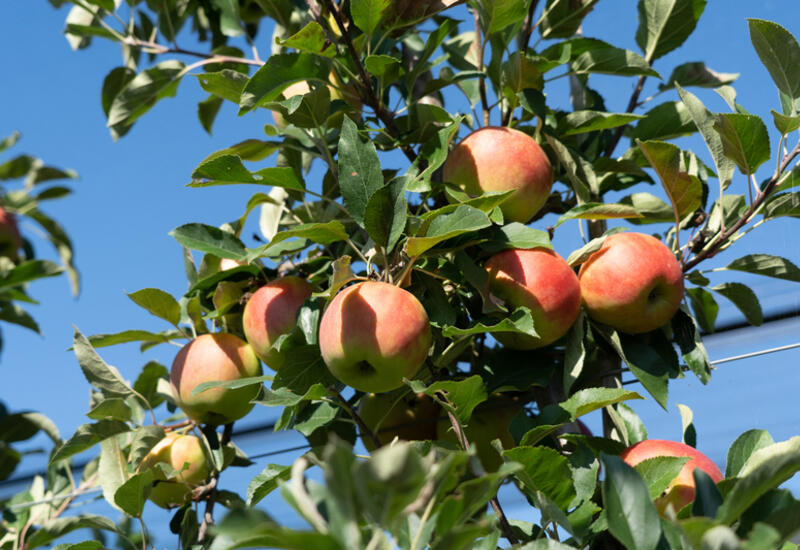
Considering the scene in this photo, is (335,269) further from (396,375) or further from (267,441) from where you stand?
(267,441)

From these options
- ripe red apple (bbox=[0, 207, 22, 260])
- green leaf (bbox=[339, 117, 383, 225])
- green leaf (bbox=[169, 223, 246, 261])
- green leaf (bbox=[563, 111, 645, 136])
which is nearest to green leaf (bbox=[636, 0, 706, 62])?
green leaf (bbox=[563, 111, 645, 136])

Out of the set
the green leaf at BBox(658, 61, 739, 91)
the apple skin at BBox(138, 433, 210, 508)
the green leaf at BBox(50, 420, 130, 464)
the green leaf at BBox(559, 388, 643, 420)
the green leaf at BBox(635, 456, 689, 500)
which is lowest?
the apple skin at BBox(138, 433, 210, 508)

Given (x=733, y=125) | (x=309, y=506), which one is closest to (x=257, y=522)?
(x=309, y=506)

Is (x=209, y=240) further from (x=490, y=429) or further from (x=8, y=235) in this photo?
(x=8, y=235)

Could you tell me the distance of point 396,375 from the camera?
2.99 feet

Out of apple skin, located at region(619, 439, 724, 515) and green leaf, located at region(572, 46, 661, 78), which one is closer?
apple skin, located at region(619, 439, 724, 515)

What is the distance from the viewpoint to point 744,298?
1215 mm

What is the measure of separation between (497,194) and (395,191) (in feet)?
0.37

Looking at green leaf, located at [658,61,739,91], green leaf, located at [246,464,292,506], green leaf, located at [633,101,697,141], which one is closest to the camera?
green leaf, located at [246,464,292,506]

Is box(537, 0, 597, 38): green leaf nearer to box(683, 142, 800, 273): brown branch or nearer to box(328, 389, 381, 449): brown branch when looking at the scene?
box(683, 142, 800, 273): brown branch

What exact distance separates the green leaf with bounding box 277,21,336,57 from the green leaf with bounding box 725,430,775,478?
706mm

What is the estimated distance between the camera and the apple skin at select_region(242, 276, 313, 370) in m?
1.11

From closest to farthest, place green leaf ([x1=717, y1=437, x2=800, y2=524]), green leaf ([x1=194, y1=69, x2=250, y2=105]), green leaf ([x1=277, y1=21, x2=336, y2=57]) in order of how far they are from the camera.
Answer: green leaf ([x1=717, y1=437, x2=800, y2=524]), green leaf ([x1=277, y1=21, x2=336, y2=57]), green leaf ([x1=194, y1=69, x2=250, y2=105])

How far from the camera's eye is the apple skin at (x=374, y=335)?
881 mm
